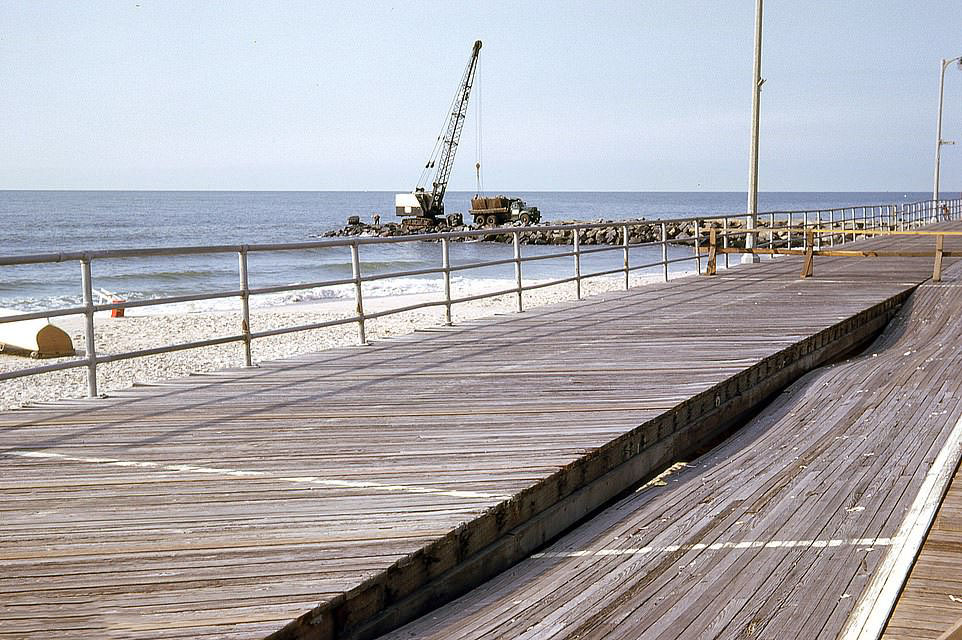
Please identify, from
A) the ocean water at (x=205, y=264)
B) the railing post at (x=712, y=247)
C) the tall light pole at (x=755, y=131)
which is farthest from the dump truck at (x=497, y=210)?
the railing post at (x=712, y=247)

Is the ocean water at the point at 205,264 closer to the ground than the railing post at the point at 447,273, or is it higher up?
closer to the ground

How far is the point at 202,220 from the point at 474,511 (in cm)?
9968

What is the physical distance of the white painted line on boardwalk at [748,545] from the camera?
3990 mm

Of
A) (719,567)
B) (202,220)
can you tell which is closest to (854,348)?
(719,567)

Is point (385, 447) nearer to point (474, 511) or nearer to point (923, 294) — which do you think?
point (474, 511)

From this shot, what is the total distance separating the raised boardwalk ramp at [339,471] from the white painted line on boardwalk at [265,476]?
17 millimetres

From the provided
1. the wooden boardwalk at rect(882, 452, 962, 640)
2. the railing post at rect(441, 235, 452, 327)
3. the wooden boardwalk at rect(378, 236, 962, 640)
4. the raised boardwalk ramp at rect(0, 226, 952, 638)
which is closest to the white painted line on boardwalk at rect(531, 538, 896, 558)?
the wooden boardwalk at rect(378, 236, 962, 640)

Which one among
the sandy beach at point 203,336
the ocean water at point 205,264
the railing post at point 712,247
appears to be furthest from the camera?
the ocean water at point 205,264

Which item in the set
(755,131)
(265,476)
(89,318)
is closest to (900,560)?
(265,476)

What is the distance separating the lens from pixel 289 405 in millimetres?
6285

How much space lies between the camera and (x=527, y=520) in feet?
13.9

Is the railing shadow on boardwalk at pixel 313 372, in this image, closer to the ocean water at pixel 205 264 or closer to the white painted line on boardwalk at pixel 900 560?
the white painted line on boardwalk at pixel 900 560

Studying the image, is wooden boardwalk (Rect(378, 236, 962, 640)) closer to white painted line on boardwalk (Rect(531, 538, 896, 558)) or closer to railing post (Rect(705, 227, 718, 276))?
white painted line on boardwalk (Rect(531, 538, 896, 558))

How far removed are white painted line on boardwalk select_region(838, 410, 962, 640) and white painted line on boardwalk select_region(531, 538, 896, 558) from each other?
0.11 m
